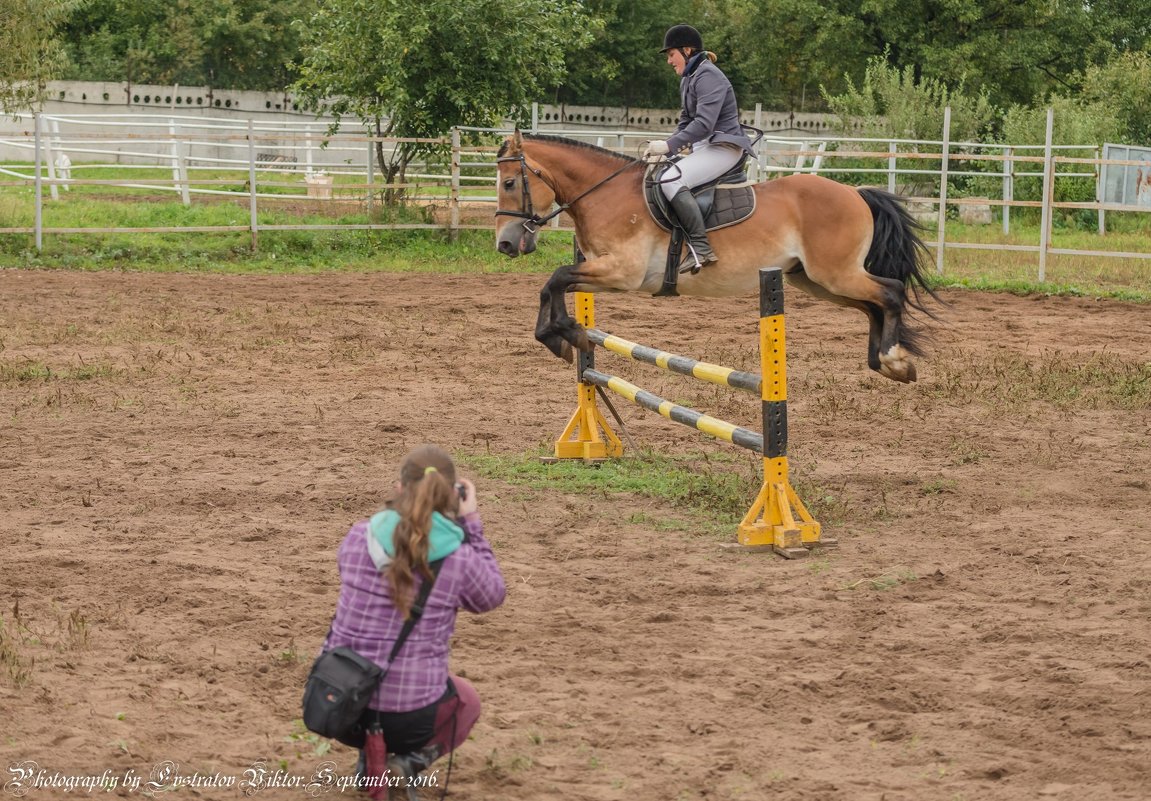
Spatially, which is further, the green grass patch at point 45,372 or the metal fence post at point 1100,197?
the metal fence post at point 1100,197

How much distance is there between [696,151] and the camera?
9.34 m

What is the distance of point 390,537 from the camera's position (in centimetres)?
402

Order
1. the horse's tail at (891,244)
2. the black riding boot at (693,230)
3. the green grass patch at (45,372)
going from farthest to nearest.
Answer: the green grass patch at (45,372)
the horse's tail at (891,244)
the black riding boot at (693,230)

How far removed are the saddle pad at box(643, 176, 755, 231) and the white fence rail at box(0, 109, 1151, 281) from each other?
6.08 meters

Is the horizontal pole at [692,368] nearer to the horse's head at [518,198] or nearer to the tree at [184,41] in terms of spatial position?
the horse's head at [518,198]

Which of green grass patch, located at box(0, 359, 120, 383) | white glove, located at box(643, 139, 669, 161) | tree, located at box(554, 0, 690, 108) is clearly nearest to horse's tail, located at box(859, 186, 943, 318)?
white glove, located at box(643, 139, 669, 161)

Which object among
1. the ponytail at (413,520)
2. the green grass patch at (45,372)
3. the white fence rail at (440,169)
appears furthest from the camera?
the white fence rail at (440,169)

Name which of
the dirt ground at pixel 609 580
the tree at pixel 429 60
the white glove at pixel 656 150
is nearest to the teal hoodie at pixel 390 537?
the dirt ground at pixel 609 580

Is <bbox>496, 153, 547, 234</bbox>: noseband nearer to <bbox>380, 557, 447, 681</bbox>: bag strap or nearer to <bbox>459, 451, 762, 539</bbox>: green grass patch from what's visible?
<bbox>459, 451, 762, 539</bbox>: green grass patch

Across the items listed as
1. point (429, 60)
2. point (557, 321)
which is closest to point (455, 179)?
point (429, 60)

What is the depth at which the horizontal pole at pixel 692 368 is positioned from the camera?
7.47 metres

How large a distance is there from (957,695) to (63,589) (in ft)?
13.8

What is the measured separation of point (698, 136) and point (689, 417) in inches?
89.9

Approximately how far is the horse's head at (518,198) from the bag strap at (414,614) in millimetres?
5333
